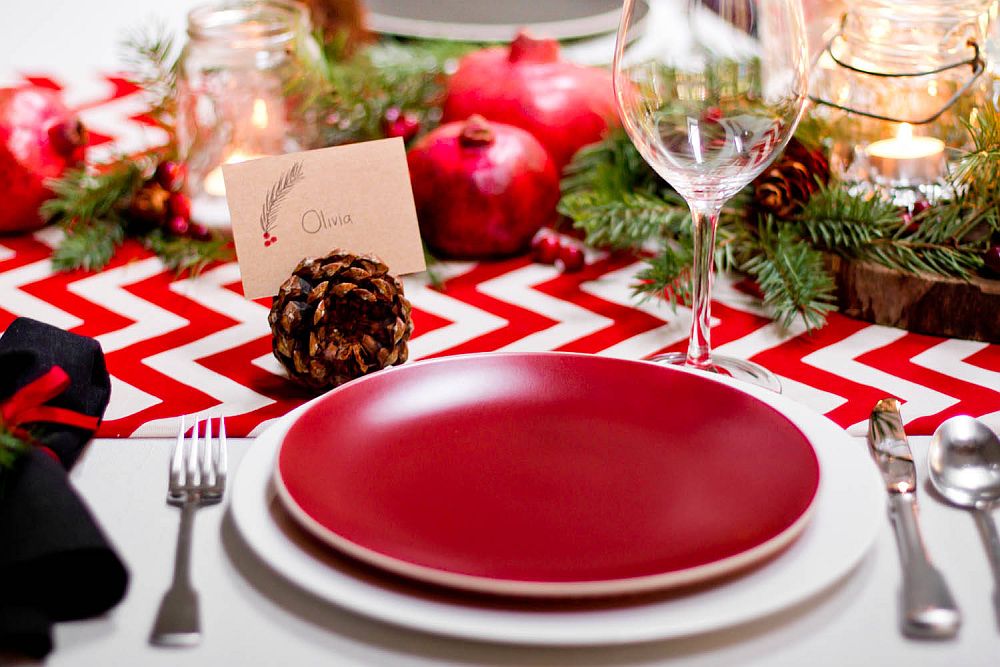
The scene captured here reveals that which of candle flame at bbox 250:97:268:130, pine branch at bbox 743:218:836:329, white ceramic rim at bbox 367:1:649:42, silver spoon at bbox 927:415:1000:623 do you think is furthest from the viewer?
white ceramic rim at bbox 367:1:649:42

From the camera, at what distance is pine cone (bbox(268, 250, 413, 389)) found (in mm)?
661

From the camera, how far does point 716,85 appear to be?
1.97 ft

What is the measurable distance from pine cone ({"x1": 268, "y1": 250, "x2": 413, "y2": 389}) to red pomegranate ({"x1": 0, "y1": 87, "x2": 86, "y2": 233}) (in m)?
0.42

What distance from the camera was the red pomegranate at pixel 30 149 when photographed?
956mm

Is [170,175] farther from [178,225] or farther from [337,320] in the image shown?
[337,320]

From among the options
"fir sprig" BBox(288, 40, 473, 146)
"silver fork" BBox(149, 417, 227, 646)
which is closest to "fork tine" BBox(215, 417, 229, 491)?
"silver fork" BBox(149, 417, 227, 646)

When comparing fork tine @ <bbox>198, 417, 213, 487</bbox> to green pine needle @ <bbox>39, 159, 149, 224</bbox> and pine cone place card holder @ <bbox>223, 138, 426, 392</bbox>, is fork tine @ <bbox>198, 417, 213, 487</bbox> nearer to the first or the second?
pine cone place card holder @ <bbox>223, 138, 426, 392</bbox>

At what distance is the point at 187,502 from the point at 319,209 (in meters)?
0.31

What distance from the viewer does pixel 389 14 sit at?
149cm

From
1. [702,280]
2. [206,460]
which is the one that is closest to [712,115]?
[702,280]

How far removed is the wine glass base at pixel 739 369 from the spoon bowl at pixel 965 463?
0.15 metres

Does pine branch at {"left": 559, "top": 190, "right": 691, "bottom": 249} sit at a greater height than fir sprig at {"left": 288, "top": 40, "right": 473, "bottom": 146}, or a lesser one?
lesser

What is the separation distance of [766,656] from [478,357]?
0.81 feet

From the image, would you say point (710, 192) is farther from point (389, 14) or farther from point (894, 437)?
point (389, 14)
